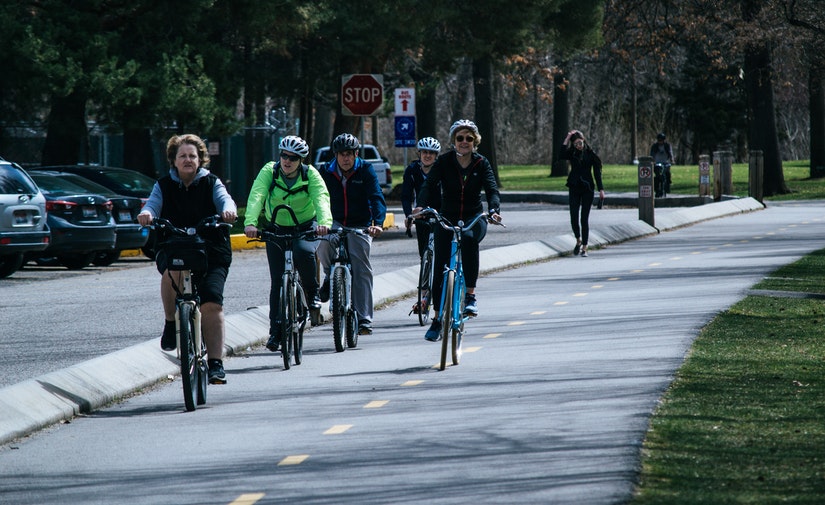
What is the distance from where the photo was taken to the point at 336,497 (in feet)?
21.5

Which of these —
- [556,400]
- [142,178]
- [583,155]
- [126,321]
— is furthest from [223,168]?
[556,400]

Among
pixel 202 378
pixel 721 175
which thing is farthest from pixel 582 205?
pixel 721 175

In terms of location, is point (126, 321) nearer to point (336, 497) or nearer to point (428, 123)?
point (336, 497)

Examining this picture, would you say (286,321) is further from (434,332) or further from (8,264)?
(8,264)

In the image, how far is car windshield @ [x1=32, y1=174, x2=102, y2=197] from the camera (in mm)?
21688

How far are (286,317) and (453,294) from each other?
1.31 metres

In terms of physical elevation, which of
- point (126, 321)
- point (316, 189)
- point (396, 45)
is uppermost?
point (396, 45)

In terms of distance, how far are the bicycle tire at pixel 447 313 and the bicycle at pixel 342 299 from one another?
1.32m

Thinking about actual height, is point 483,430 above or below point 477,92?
below

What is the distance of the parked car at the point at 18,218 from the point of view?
19250 mm

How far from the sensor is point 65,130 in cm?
2970

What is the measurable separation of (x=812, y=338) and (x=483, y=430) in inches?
189

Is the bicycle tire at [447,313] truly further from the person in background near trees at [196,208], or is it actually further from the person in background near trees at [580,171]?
the person in background near trees at [580,171]

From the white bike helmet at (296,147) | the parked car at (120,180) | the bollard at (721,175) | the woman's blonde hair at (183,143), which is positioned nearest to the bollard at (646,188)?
the parked car at (120,180)
